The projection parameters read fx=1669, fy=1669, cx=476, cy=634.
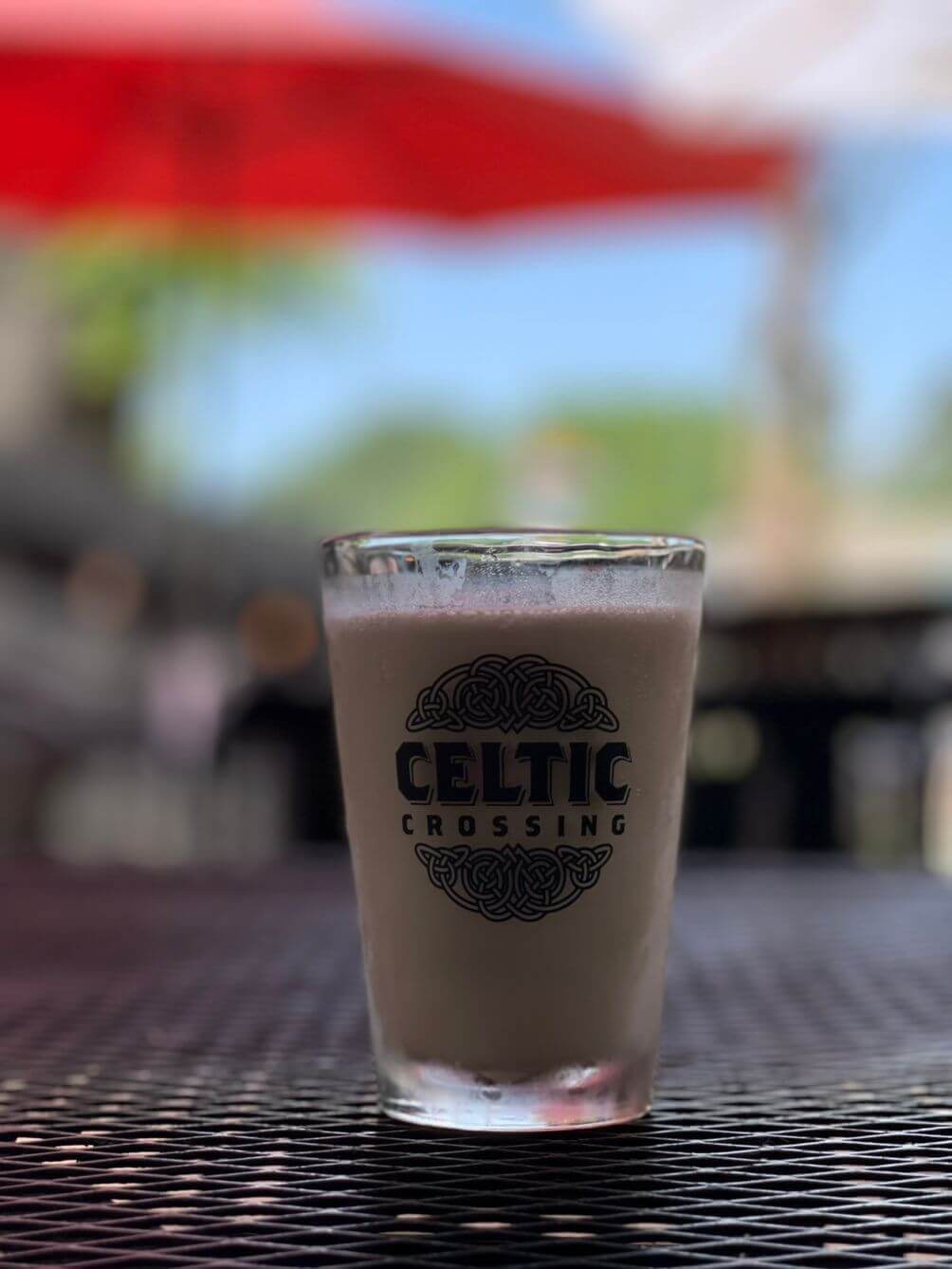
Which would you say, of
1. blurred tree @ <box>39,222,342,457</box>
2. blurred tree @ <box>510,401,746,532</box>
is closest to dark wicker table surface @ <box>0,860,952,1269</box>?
blurred tree @ <box>39,222,342,457</box>

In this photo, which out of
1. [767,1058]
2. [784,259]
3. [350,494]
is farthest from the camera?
[350,494]

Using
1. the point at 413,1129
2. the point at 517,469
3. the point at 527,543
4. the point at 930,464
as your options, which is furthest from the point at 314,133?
the point at 930,464

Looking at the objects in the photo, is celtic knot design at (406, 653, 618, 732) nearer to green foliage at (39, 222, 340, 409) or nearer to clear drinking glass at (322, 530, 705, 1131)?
clear drinking glass at (322, 530, 705, 1131)

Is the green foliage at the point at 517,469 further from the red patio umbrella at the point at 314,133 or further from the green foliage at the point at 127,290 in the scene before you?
the red patio umbrella at the point at 314,133

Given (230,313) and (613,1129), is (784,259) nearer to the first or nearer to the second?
(230,313)

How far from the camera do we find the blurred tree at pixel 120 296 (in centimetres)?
1004

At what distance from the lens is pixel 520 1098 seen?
716mm

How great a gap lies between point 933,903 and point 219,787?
Answer: 281 centimetres

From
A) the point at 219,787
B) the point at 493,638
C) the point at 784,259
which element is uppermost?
the point at 784,259

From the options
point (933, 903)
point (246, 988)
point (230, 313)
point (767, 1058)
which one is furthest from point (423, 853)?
point (230, 313)

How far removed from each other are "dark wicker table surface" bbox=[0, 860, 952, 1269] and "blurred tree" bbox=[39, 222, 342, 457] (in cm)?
867

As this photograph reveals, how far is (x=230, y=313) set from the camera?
10.2 metres

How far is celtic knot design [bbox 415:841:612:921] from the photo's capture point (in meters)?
0.71

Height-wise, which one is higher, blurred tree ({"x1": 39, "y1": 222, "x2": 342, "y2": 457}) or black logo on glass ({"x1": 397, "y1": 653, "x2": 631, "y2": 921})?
blurred tree ({"x1": 39, "y1": 222, "x2": 342, "y2": 457})
